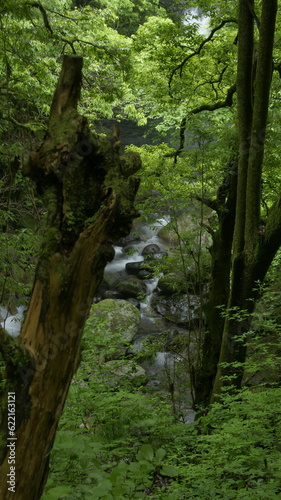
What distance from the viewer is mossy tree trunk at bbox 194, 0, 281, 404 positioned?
5.26 metres

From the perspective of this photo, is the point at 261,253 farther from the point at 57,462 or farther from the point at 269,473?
the point at 57,462

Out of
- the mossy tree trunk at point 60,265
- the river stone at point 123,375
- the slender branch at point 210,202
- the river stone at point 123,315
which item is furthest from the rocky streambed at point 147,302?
the mossy tree trunk at point 60,265

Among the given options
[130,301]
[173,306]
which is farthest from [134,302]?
→ [173,306]

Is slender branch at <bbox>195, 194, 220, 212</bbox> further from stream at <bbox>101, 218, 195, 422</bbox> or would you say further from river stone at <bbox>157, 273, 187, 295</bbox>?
river stone at <bbox>157, 273, 187, 295</bbox>

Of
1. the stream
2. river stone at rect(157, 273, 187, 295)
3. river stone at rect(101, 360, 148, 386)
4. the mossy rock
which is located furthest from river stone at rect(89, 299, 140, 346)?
river stone at rect(101, 360, 148, 386)

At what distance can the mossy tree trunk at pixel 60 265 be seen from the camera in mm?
1923

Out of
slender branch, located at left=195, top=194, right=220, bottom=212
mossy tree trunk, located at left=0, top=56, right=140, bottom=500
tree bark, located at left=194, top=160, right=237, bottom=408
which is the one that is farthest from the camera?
slender branch, located at left=195, top=194, right=220, bottom=212

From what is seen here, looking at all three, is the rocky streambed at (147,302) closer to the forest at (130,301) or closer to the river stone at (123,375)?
the forest at (130,301)

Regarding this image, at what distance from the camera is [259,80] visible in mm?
5367

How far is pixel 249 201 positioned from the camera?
5605mm

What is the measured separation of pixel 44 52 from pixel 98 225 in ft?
30.7

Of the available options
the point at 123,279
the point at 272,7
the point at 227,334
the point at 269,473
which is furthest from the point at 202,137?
the point at 123,279

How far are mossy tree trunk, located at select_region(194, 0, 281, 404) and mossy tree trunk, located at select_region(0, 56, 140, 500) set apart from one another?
3383 millimetres

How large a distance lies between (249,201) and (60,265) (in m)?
4.05
